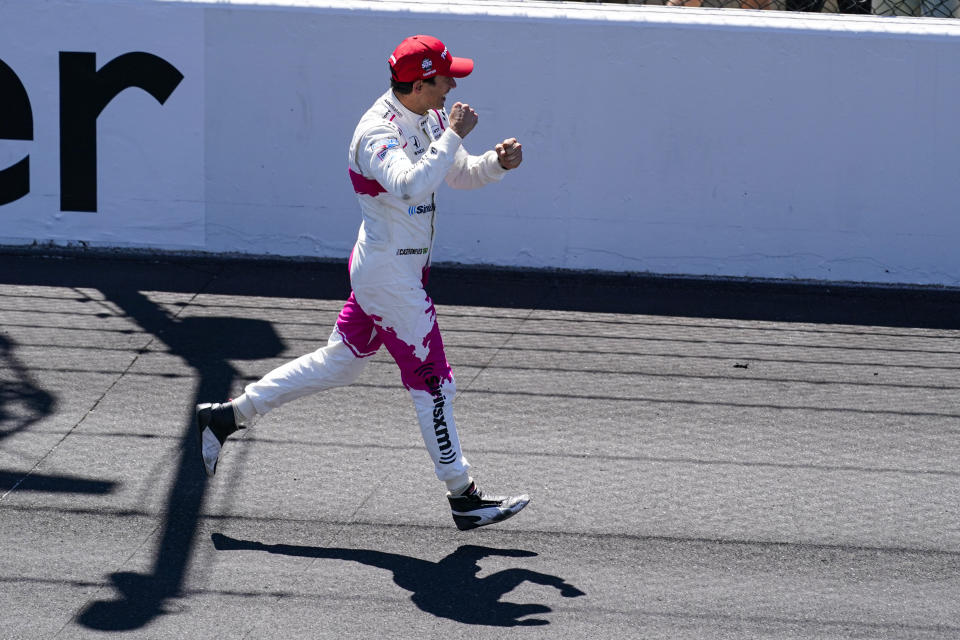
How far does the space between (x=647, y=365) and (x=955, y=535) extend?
2465 millimetres

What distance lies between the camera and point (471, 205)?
9141 mm

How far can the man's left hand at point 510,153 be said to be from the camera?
494cm

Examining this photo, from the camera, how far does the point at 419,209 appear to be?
4.89 meters

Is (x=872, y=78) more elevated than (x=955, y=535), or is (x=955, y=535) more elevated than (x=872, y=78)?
(x=872, y=78)

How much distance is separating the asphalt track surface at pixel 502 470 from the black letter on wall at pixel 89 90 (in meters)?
0.90

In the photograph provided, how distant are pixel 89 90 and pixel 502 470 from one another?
515cm

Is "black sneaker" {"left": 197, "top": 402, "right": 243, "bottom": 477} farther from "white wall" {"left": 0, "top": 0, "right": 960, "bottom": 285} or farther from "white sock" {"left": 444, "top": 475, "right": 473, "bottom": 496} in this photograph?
"white wall" {"left": 0, "top": 0, "right": 960, "bottom": 285}

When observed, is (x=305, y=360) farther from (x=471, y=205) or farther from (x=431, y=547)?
(x=471, y=205)

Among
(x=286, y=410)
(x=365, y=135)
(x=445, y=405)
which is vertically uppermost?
(x=365, y=135)

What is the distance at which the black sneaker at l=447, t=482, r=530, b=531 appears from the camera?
4.94 m

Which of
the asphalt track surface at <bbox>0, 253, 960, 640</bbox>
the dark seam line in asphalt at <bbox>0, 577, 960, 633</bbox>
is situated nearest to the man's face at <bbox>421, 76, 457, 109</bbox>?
the asphalt track surface at <bbox>0, 253, 960, 640</bbox>

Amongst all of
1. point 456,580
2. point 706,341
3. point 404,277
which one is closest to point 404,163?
point 404,277

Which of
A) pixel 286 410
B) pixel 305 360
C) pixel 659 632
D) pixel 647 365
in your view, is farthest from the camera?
pixel 647 365

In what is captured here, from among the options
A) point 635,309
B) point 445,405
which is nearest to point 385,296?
point 445,405
